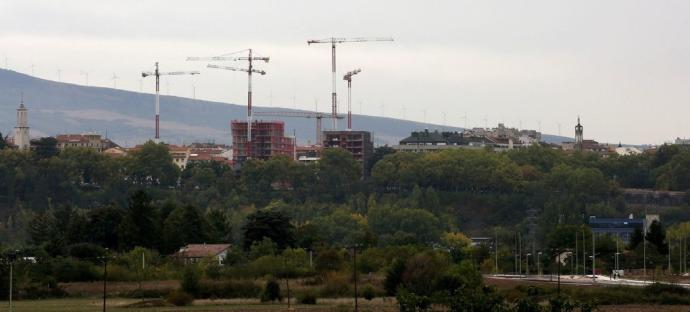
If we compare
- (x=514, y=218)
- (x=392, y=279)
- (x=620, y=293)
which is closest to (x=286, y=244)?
(x=392, y=279)

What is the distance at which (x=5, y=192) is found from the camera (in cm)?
19725

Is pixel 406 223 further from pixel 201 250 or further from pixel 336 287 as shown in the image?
pixel 336 287

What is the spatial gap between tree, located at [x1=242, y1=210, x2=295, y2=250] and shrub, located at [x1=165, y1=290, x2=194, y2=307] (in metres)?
34.0

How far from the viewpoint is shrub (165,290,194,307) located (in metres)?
89.8

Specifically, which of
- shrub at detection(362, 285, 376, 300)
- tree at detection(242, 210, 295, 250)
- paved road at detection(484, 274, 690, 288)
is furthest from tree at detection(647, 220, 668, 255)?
shrub at detection(362, 285, 376, 300)

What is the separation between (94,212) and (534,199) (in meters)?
74.0

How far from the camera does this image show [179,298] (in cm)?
9019

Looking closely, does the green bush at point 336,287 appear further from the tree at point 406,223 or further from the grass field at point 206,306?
the tree at point 406,223

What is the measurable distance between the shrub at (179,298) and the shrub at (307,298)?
4700mm

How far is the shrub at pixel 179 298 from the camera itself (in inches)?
3533

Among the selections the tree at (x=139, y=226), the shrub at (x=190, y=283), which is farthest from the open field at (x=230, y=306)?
the tree at (x=139, y=226)

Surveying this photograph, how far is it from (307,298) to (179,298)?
18.2 feet

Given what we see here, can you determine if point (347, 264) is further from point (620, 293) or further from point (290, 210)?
point (290, 210)

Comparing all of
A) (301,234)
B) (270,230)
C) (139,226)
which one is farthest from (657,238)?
(139,226)
